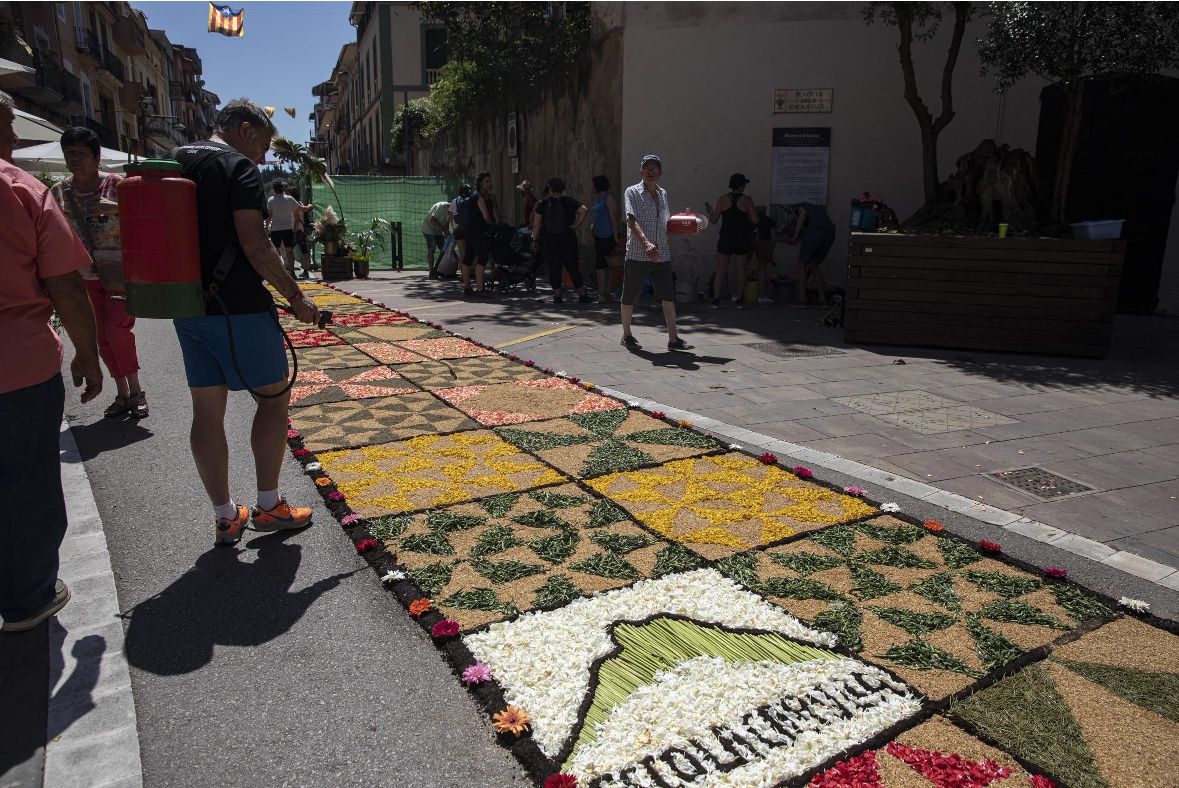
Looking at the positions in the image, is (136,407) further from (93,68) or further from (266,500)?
(93,68)

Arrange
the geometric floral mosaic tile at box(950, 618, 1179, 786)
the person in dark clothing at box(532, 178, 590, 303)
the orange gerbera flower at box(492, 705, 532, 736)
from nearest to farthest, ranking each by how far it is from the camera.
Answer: the geometric floral mosaic tile at box(950, 618, 1179, 786)
the orange gerbera flower at box(492, 705, 532, 736)
the person in dark clothing at box(532, 178, 590, 303)

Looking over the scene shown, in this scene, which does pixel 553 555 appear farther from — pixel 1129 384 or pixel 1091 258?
pixel 1091 258

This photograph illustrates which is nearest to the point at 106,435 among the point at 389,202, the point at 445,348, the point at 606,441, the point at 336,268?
the point at 606,441

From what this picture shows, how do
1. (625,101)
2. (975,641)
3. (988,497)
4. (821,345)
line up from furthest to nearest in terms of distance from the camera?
(625,101)
(821,345)
(988,497)
(975,641)

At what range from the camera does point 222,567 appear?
10.8 feet

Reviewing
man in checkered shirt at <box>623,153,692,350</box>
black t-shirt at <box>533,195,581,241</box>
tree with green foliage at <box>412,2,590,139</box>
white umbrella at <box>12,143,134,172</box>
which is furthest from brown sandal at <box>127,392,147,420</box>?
tree with green foliage at <box>412,2,590,139</box>

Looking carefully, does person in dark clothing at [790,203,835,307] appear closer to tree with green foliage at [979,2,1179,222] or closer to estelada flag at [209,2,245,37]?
tree with green foliage at [979,2,1179,222]

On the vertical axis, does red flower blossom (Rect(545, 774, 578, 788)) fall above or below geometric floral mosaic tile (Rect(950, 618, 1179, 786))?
below

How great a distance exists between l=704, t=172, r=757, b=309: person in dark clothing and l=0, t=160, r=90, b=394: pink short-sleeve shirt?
8777 mm

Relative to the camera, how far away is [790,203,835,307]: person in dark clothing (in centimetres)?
1134

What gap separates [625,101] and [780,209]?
287 cm

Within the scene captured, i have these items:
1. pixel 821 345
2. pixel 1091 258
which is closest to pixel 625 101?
pixel 821 345

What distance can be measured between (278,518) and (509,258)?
10.0 meters

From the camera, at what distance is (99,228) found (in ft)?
15.8
